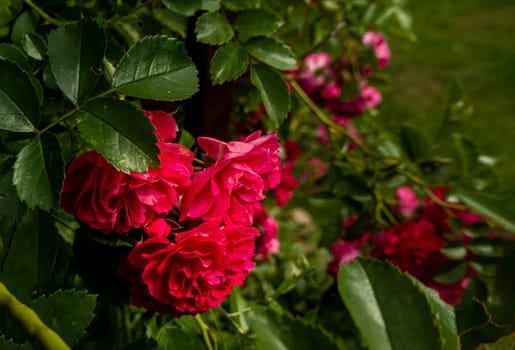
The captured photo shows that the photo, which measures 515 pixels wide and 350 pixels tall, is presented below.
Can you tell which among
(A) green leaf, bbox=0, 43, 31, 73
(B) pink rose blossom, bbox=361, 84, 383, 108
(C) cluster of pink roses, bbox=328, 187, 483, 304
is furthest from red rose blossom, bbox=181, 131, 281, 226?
(B) pink rose blossom, bbox=361, 84, 383, 108

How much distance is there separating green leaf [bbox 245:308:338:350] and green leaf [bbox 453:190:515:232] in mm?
619

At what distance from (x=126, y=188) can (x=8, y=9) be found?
29cm

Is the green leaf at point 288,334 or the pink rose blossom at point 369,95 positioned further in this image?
the pink rose blossom at point 369,95

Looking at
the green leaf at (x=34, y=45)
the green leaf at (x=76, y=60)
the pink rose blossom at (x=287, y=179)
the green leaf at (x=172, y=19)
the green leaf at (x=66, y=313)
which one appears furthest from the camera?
the pink rose blossom at (x=287, y=179)

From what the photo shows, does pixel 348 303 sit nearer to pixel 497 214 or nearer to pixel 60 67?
pixel 60 67

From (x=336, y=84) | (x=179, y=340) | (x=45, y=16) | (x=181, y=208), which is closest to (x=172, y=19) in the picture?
(x=45, y=16)

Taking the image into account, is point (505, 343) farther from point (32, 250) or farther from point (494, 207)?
point (494, 207)

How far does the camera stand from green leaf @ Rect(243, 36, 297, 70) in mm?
907

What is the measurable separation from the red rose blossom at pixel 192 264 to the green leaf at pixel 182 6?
29 centimetres

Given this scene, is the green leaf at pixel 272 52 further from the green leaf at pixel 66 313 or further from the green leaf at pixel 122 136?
the green leaf at pixel 66 313

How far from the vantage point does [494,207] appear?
1.04m

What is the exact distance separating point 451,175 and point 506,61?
937 millimetres

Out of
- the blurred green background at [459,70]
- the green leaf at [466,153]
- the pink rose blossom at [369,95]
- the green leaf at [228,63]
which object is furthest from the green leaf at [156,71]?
the blurred green background at [459,70]

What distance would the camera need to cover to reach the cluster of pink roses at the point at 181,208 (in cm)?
71
